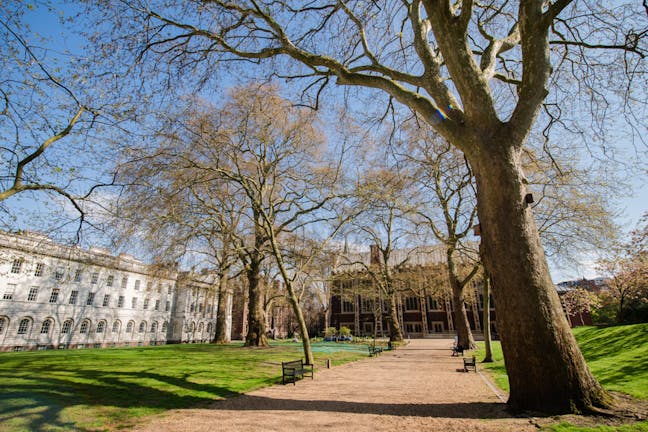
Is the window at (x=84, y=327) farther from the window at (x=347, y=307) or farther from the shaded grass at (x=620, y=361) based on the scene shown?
the shaded grass at (x=620, y=361)

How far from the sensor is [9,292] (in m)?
37.7

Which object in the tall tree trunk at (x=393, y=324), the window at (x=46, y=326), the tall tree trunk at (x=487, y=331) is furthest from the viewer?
the window at (x=46, y=326)

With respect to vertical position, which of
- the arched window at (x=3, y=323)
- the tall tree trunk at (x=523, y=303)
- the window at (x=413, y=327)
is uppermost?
the tall tree trunk at (x=523, y=303)

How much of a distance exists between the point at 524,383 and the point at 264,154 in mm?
13178

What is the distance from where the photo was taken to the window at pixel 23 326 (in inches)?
1505

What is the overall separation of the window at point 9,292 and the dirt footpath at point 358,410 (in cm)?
4500

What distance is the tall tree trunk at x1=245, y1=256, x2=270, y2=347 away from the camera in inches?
930

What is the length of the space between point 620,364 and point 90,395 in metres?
15.1

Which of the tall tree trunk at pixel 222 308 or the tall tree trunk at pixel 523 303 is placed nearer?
the tall tree trunk at pixel 523 303

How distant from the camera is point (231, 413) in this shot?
712cm

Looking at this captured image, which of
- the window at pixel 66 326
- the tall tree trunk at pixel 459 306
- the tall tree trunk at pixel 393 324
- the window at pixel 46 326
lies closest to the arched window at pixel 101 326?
the window at pixel 66 326

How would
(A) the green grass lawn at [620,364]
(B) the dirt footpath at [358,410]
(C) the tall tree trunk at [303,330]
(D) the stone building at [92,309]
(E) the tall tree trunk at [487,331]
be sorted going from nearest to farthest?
(B) the dirt footpath at [358,410] → (A) the green grass lawn at [620,364] → (C) the tall tree trunk at [303,330] → (E) the tall tree trunk at [487,331] → (D) the stone building at [92,309]

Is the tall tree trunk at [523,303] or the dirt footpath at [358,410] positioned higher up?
the tall tree trunk at [523,303]

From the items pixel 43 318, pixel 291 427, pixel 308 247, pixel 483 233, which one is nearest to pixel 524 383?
pixel 483 233
